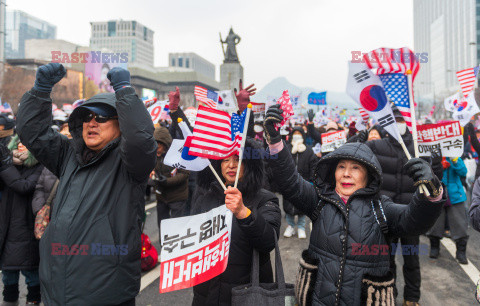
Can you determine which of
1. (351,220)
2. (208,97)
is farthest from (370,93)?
(208,97)

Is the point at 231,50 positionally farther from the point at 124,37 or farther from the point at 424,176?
the point at 124,37

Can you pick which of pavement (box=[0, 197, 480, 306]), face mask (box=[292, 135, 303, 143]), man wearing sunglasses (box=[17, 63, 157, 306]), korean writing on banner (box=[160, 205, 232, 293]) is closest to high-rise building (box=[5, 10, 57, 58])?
face mask (box=[292, 135, 303, 143])

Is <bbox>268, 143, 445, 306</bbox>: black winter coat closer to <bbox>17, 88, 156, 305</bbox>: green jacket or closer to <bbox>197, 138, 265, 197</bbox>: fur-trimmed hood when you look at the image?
<bbox>197, 138, 265, 197</bbox>: fur-trimmed hood

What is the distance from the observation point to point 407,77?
7.13 ft

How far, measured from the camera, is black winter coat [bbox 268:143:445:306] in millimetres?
2018

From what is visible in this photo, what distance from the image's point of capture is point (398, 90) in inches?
88.2

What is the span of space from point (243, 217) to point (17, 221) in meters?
2.64

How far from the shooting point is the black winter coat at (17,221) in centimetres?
336

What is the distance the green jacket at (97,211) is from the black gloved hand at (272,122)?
0.68 m

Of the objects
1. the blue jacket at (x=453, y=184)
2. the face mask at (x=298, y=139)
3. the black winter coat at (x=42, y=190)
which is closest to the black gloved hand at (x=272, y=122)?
the black winter coat at (x=42, y=190)

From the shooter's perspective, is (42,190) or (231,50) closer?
(42,190)

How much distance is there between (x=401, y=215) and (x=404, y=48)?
1.01 meters

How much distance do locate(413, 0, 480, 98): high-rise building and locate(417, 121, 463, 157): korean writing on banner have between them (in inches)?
3061

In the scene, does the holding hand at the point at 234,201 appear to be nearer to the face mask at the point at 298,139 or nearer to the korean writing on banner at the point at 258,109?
the korean writing on banner at the point at 258,109
